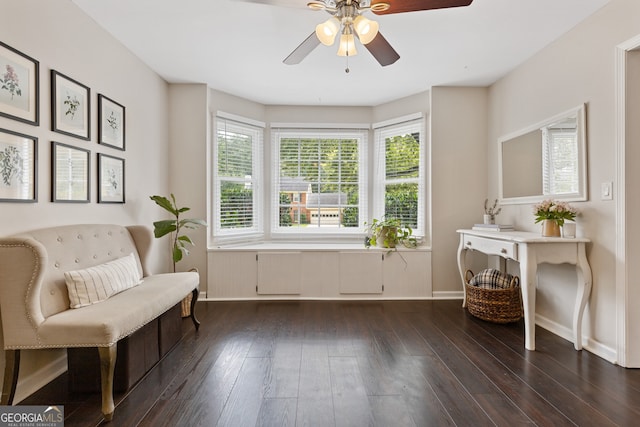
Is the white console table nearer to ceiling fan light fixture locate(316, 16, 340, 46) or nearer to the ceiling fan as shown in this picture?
the ceiling fan

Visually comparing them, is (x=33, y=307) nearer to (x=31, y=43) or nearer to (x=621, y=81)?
(x=31, y=43)

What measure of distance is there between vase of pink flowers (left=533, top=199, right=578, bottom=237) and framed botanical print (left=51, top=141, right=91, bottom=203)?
Answer: 364 cm

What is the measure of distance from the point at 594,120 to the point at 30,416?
411cm

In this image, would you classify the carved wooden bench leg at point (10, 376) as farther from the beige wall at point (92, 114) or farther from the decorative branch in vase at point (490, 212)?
the decorative branch in vase at point (490, 212)

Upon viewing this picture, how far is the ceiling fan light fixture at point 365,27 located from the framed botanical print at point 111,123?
2.14 meters

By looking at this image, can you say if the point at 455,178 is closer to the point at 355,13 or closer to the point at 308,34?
the point at 308,34

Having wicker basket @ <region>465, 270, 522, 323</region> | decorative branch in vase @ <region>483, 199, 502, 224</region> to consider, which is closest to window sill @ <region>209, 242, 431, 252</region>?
decorative branch in vase @ <region>483, 199, 502, 224</region>

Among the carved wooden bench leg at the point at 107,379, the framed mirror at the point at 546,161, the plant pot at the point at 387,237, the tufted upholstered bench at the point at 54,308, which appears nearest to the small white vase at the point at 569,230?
the framed mirror at the point at 546,161

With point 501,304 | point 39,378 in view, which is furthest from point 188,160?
point 501,304

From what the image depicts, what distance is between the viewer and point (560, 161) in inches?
106

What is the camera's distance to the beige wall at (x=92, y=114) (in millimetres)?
1850

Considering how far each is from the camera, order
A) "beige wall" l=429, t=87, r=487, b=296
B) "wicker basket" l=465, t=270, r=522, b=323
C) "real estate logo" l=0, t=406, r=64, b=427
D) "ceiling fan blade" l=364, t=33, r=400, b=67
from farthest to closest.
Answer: "beige wall" l=429, t=87, r=487, b=296 → "wicker basket" l=465, t=270, r=522, b=323 → "ceiling fan blade" l=364, t=33, r=400, b=67 → "real estate logo" l=0, t=406, r=64, b=427

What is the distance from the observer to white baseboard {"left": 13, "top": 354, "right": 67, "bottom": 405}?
181 cm

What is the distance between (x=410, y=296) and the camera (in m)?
3.77
